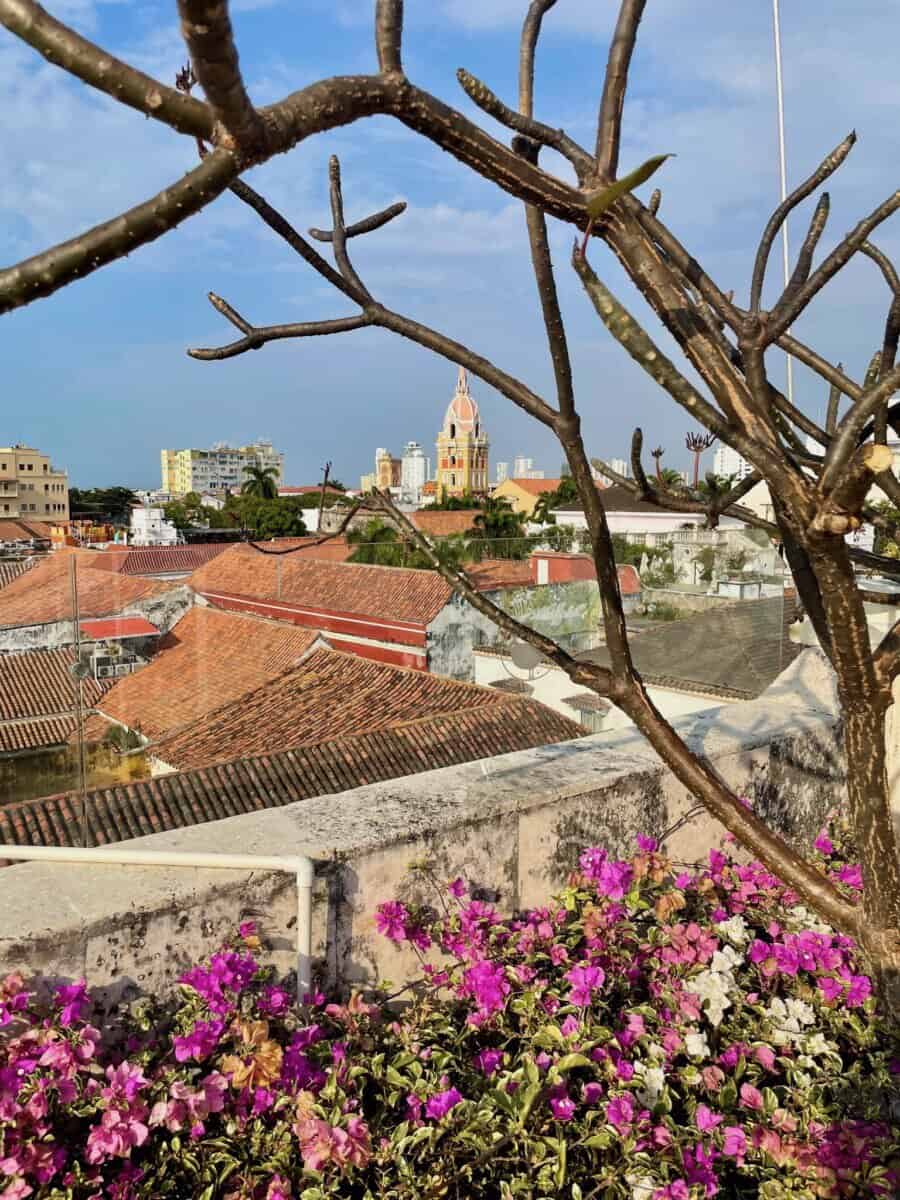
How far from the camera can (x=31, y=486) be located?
230ft

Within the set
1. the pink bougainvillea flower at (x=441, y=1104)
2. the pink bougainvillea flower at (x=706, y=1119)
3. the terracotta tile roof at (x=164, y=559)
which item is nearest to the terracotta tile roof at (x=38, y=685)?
the terracotta tile roof at (x=164, y=559)

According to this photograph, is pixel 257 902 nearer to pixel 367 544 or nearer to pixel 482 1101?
pixel 482 1101

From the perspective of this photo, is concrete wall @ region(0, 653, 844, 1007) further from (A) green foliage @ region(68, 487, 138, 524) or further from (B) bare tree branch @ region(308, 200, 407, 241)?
(A) green foliage @ region(68, 487, 138, 524)

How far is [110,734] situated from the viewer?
642 inches

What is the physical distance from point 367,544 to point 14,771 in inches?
477

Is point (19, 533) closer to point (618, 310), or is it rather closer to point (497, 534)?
point (497, 534)

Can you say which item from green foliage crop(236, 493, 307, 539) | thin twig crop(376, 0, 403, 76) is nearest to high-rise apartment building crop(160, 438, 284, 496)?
green foliage crop(236, 493, 307, 539)

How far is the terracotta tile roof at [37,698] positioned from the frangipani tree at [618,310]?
1631cm

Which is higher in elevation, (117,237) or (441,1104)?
(117,237)

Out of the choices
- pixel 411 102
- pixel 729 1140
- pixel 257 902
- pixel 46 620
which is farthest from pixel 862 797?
pixel 46 620

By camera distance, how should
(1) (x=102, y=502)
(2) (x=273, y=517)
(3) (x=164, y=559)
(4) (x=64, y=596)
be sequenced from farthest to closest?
(1) (x=102, y=502)
(2) (x=273, y=517)
(3) (x=164, y=559)
(4) (x=64, y=596)

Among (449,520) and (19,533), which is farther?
(449,520)

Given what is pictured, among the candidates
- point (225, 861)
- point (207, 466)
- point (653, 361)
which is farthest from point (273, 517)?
point (207, 466)

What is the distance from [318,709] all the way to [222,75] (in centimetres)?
1412
